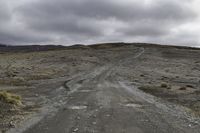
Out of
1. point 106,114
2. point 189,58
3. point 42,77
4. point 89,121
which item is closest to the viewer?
point 89,121

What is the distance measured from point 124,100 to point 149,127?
9.10m

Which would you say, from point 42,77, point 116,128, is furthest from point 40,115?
point 42,77

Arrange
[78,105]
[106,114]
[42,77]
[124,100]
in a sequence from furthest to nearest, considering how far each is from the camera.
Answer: [42,77]
[124,100]
[78,105]
[106,114]

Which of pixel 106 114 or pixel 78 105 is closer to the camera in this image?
pixel 106 114

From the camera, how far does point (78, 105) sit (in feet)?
65.9

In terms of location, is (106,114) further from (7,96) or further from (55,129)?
(7,96)

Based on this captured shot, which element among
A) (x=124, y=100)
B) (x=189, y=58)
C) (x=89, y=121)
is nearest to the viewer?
(x=89, y=121)

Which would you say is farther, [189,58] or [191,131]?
[189,58]

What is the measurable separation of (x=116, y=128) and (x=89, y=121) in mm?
1727

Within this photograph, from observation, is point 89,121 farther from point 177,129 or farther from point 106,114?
point 177,129

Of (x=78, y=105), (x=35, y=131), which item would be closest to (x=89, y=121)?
(x=35, y=131)

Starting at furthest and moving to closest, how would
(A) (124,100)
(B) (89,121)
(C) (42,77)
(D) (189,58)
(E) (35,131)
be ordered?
(D) (189,58)
(C) (42,77)
(A) (124,100)
(B) (89,121)
(E) (35,131)

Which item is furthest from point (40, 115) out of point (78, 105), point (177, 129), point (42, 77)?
point (42, 77)

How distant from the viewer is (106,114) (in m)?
16.9
